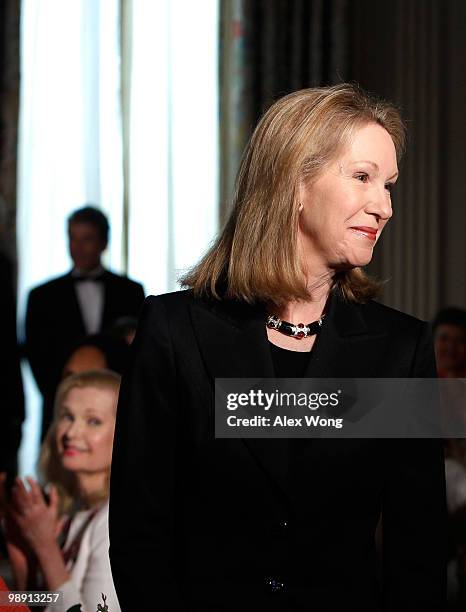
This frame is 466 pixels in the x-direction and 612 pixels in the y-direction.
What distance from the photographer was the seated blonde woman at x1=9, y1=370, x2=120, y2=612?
273 cm

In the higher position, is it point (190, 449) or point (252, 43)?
point (252, 43)

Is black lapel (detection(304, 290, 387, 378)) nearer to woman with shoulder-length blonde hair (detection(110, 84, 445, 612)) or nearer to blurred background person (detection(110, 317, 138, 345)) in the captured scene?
woman with shoulder-length blonde hair (detection(110, 84, 445, 612))

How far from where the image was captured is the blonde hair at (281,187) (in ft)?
5.29

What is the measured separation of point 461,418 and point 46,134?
393cm

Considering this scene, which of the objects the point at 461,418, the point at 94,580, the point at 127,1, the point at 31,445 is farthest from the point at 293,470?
the point at 127,1

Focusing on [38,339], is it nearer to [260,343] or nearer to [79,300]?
[79,300]

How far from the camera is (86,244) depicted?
18.4 ft

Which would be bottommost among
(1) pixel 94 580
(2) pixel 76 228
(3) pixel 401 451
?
(1) pixel 94 580

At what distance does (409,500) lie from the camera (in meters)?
1.67

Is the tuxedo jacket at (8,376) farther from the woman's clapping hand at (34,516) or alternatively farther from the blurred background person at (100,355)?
the woman's clapping hand at (34,516)

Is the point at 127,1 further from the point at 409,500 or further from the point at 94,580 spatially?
the point at 409,500

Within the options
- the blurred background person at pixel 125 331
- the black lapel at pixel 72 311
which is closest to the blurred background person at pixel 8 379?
the black lapel at pixel 72 311

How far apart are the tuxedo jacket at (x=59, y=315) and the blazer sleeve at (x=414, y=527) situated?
3.93m

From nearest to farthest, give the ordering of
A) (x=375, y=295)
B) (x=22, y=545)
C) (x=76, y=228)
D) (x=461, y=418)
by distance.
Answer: (x=375, y=295) → (x=22, y=545) → (x=461, y=418) → (x=76, y=228)
